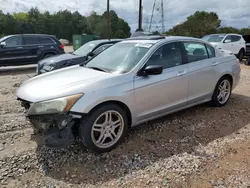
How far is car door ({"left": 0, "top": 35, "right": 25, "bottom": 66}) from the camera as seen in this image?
35.2 ft

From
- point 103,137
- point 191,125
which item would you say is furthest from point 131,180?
point 191,125

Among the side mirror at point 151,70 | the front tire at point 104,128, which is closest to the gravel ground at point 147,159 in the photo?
the front tire at point 104,128

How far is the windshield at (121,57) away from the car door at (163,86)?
0.69ft

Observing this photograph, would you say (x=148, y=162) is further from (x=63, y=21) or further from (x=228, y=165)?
(x=63, y=21)

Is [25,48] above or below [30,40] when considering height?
below

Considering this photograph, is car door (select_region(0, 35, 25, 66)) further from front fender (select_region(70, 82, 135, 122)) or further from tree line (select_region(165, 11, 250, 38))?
tree line (select_region(165, 11, 250, 38))

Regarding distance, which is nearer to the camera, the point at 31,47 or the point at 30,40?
the point at 31,47

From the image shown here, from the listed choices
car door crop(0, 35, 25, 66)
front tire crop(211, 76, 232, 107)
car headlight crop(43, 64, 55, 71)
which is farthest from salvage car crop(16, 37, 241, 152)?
car door crop(0, 35, 25, 66)

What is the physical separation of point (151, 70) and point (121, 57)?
0.69m

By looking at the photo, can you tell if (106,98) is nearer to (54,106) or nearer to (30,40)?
(54,106)

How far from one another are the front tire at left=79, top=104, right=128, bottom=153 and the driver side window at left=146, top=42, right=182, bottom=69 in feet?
3.18

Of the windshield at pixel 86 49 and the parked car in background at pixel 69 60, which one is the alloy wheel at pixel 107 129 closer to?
the parked car in background at pixel 69 60

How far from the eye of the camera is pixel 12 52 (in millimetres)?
10883

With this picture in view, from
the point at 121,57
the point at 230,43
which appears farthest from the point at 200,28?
the point at 121,57
